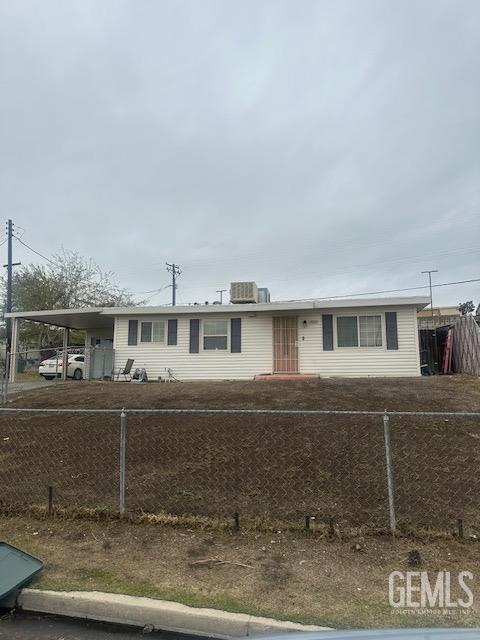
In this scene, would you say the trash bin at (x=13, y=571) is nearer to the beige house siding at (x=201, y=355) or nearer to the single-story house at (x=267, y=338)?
the single-story house at (x=267, y=338)

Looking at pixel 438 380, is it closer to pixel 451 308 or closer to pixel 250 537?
pixel 250 537

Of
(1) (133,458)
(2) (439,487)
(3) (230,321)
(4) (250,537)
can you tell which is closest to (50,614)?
(4) (250,537)

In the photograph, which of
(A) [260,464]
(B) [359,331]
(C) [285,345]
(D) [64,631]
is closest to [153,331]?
(C) [285,345]

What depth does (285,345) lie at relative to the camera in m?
17.0

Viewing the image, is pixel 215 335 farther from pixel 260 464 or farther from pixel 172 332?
pixel 260 464

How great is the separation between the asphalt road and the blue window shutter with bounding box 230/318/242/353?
14.1m

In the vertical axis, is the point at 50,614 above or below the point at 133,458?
below

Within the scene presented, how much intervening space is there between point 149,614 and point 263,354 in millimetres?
13999

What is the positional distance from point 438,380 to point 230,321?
7.26m

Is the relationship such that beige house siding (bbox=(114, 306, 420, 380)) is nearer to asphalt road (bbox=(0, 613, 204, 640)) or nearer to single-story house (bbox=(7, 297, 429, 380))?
single-story house (bbox=(7, 297, 429, 380))

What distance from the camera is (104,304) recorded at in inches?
1439

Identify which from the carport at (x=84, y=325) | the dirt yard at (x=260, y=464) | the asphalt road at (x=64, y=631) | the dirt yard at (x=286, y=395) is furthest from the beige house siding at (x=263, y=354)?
the asphalt road at (x=64, y=631)

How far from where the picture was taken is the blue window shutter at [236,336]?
56.3ft

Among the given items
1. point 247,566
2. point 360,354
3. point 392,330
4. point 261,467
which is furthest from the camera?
point 360,354
